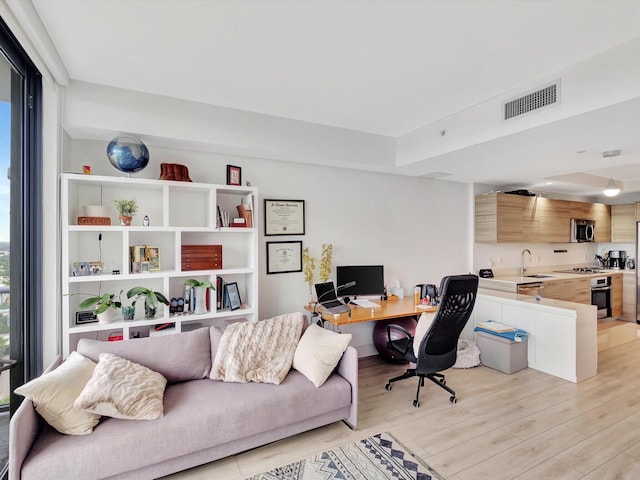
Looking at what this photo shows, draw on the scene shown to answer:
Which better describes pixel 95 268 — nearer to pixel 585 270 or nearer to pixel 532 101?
pixel 532 101

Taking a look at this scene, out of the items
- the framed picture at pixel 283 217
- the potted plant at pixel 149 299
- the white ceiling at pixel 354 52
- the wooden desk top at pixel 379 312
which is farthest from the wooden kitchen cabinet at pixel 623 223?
the potted plant at pixel 149 299

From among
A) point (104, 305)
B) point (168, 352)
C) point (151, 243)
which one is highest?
point (151, 243)

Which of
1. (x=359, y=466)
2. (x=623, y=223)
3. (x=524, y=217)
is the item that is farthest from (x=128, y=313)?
(x=623, y=223)

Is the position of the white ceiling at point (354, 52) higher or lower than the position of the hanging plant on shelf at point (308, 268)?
higher

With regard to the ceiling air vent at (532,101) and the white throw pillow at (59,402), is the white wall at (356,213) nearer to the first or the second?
the white throw pillow at (59,402)

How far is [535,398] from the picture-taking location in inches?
122

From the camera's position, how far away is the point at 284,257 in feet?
12.1

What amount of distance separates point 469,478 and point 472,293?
1433 millimetres

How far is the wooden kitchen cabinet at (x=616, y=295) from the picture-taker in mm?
6023

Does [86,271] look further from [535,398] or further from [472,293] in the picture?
[535,398]

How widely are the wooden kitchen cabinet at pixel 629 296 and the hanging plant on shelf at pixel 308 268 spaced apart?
616cm

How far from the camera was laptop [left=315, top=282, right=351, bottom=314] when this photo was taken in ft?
11.3

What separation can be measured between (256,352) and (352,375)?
0.76m

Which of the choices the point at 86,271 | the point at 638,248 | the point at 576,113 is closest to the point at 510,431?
the point at 576,113
